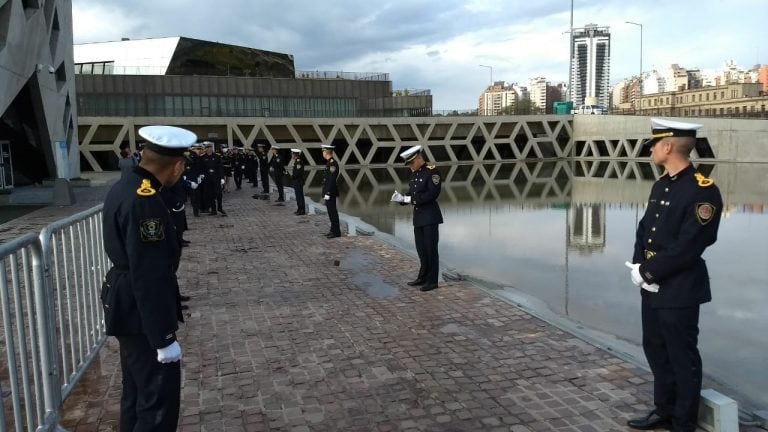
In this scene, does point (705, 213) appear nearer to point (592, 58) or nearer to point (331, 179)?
point (331, 179)

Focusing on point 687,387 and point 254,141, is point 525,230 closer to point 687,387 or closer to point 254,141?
point 687,387

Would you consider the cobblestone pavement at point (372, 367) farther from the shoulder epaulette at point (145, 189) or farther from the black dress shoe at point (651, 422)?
the shoulder epaulette at point (145, 189)

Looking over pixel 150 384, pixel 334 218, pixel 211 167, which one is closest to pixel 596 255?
pixel 334 218

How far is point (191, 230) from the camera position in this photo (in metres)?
14.6

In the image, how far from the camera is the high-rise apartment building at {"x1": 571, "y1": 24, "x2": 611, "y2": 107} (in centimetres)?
11394

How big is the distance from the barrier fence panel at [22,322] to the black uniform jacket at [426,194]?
5.28 m

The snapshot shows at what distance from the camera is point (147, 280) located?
3.17 m

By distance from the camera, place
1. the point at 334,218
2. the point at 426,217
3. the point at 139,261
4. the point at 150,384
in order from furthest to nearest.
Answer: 1. the point at 334,218
2. the point at 426,217
3. the point at 150,384
4. the point at 139,261

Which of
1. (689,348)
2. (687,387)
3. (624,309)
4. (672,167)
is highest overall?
(672,167)

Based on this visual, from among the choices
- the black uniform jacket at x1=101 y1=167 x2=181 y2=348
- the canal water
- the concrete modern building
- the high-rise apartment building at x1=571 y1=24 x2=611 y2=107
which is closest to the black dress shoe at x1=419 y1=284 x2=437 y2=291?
the canal water

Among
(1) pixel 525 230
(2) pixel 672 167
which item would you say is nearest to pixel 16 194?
(1) pixel 525 230

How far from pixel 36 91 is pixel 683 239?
24734 mm

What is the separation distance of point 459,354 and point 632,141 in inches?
2156

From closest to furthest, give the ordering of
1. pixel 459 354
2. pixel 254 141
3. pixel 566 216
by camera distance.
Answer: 1. pixel 459 354
2. pixel 566 216
3. pixel 254 141
